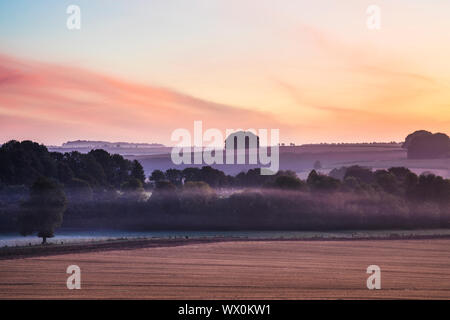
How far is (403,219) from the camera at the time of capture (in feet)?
201

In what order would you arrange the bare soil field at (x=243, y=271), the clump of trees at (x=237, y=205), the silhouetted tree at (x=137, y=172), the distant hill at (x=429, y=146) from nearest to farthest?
1. the bare soil field at (x=243, y=271)
2. the clump of trees at (x=237, y=205)
3. the silhouetted tree at (x=137, y=172)
4. the distant hill at (x=429, y=146)

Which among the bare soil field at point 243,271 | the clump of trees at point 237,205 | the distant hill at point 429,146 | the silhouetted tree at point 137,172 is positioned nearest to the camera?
the bare soil field at point 243,271

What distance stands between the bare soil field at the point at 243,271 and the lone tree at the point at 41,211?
1290 cm

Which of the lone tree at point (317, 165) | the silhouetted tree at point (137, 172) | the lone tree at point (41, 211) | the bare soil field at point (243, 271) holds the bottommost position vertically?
the bare soil field at point (243, 271)

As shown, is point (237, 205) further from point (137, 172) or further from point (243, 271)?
point (243, 271)

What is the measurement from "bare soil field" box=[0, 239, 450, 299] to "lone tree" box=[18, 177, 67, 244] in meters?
12.9

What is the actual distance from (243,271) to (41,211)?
27005 millimetres

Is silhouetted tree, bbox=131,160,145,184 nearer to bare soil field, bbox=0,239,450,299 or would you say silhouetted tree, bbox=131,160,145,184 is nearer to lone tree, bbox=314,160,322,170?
bare soil field, bbox=0,239,450,299

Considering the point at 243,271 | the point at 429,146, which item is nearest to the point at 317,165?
the point at 429,146

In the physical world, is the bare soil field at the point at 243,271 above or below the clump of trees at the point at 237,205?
below

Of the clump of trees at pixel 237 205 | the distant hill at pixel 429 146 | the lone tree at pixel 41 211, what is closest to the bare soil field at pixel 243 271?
the clump of trees at pixel 237 205

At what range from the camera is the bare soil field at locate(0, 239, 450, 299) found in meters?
25.1

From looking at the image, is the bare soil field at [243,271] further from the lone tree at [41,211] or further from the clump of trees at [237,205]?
the lone tree at [41,211]

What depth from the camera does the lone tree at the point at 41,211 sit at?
54375 mm
